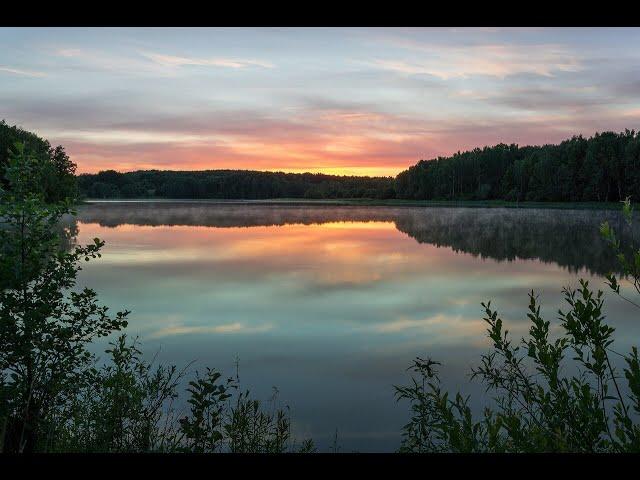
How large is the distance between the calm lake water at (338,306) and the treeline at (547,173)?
67.4 m

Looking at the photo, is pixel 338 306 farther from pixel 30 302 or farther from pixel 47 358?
pixel 30 302

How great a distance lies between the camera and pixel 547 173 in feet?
389

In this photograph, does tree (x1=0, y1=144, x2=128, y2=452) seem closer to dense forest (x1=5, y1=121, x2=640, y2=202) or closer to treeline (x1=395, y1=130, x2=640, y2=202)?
dense forest (x1=5, y1=121, x2=640, y2=202)

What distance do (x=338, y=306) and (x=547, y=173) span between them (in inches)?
4278

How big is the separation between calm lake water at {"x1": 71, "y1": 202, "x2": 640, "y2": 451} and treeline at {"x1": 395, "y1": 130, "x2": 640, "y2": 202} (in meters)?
67.4

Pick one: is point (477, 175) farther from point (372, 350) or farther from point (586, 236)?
point (372, 350)

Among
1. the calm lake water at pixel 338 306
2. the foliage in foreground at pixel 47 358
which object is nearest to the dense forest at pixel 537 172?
the calm lake water at pixel 338 306

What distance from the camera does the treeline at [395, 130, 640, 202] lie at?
10494 centimetres

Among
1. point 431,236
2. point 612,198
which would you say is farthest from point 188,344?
point 612,198

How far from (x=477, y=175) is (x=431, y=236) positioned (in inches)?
4380
